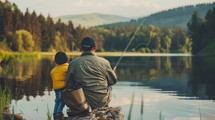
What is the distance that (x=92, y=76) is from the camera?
8820 mm

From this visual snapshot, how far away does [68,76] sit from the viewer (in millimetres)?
9008

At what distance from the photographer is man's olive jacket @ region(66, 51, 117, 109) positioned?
347 inches

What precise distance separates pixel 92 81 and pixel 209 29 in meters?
103

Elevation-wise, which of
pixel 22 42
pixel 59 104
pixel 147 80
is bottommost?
pixel 147 80

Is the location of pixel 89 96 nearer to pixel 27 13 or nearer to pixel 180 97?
pixel 180 97

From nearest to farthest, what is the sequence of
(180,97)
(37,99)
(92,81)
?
(92,81), (37,99), (180,97)

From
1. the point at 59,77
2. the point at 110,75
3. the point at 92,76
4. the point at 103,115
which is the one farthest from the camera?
the point at 59,77

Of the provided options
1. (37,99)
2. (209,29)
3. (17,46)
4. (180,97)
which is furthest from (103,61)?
(209,29)

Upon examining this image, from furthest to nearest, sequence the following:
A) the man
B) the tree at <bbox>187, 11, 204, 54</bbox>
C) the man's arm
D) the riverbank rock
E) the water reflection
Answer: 1. the tree at <bbox>187, 11, 204, 54</bbox>
2. the water reflection
3. the man's arm
4. the man
5. the riverbank rock

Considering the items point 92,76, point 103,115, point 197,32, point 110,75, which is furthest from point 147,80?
point 197,32

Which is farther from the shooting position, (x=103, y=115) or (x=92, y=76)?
(x=92, y=76)

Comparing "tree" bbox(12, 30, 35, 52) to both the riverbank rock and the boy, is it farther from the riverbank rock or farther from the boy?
the riverbank rock

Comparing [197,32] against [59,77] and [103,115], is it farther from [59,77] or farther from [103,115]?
[103,115]

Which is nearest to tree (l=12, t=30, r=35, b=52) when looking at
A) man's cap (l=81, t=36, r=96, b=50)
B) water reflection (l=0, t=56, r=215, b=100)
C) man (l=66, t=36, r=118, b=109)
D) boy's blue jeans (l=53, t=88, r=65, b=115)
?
water reflection (l=0, t=56, r=215, b=100)
